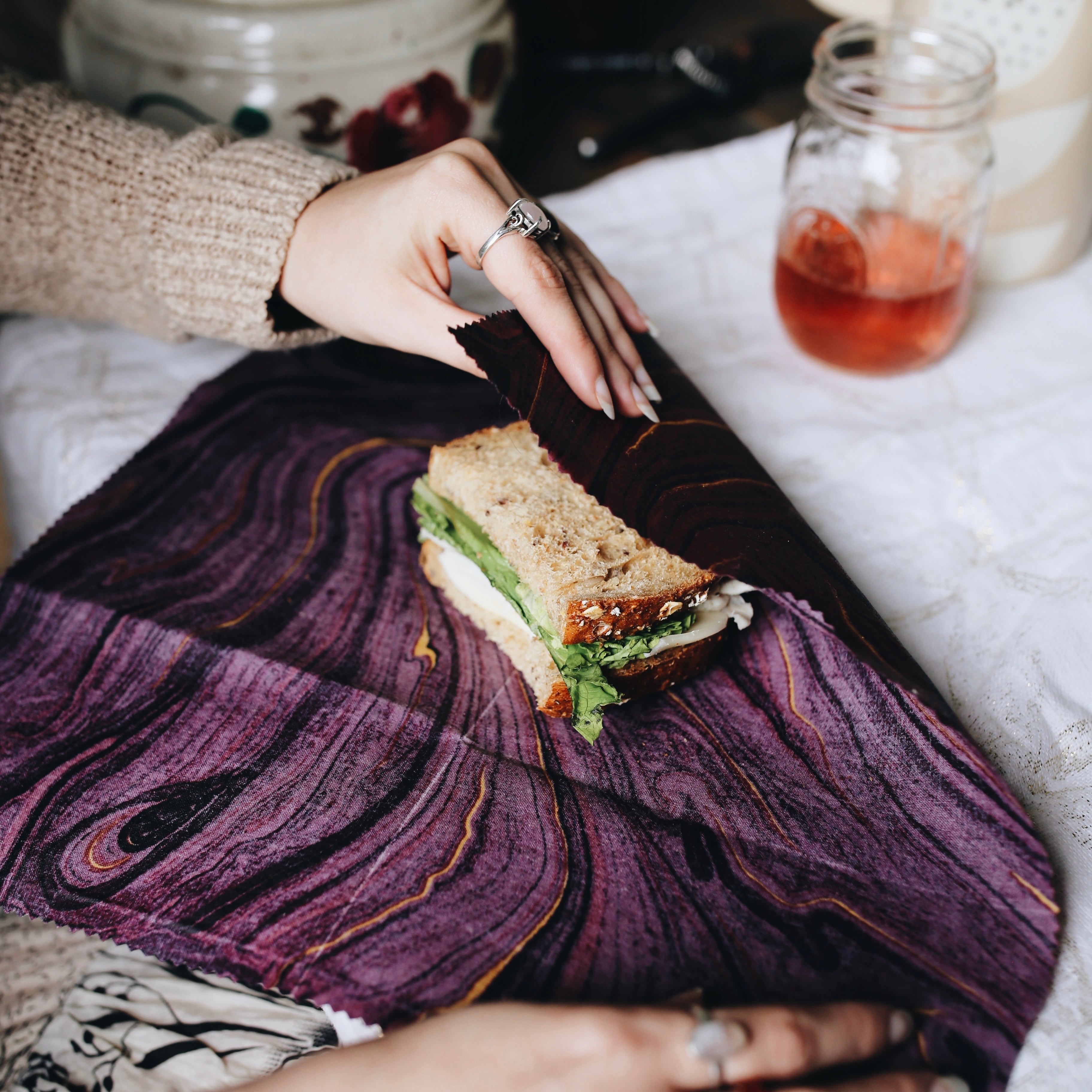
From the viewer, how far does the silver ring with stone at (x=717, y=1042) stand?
2.22 ft

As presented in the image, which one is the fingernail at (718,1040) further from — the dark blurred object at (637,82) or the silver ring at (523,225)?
the dark blurred object at (637,82)

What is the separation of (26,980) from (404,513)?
759 mm

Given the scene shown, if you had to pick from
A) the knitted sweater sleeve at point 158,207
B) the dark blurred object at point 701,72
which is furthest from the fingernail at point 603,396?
the dark blurred object at point 701,72

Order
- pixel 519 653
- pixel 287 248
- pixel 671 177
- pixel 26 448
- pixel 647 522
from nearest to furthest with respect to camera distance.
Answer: pixel 647 522, pixel 519 653, pixel 287 248, pixel 26 448, pixel 671 177

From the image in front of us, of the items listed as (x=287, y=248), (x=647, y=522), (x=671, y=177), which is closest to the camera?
(x=647, y=522)

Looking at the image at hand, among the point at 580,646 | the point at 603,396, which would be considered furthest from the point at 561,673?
the point at 603,396

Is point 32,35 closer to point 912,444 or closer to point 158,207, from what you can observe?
point 158,207

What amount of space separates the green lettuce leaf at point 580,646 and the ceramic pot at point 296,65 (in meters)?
0.98

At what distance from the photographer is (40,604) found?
1.20m

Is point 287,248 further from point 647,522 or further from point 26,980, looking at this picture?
point 26,980

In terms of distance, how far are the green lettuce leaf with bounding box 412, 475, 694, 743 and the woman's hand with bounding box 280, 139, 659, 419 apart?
25 centimetres

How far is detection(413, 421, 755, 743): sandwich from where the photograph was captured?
1053mm

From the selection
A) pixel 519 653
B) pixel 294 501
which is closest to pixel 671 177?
pixel 294 501

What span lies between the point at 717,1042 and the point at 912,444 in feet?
3.37
